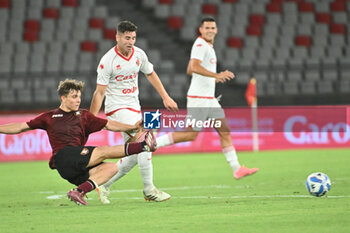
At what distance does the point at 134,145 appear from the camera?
7488mm

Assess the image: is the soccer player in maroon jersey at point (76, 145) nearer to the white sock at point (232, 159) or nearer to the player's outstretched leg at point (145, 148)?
the player's outstretched leg at point (145, 148)


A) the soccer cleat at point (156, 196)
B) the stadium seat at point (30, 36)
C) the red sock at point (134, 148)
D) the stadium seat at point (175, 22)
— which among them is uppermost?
the stadium seat at point (175, 22)

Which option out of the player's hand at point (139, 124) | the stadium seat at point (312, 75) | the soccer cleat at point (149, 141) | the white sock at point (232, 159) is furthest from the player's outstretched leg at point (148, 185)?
the stadium seat at point (312, 75)

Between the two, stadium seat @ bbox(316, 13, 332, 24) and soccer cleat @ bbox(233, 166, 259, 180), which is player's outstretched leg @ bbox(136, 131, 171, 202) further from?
stadium seat @ bbox(316, 13, 332, 24)

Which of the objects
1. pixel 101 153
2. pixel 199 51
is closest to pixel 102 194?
pixel 101 153

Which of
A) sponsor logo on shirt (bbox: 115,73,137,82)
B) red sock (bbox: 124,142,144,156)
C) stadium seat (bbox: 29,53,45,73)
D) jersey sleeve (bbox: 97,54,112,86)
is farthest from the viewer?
stadium seat (bbox: 29,53,45,73)

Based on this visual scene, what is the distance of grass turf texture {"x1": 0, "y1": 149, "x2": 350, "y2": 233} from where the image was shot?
5.94 metres

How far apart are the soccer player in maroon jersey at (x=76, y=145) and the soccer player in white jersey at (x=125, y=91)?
33cm

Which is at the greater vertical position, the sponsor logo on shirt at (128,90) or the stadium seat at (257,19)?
the stadium seat at (257,19)

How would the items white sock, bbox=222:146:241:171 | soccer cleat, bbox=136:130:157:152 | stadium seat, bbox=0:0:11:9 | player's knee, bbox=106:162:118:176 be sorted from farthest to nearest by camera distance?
stadium seat, bbox=0:0:11:9 < white sock, bbox=222:146:241:171 < player's knee, bbox=106:162:118:176 < soccer cleat, bbox=136:130:157:152

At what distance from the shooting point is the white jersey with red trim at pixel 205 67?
10.0m

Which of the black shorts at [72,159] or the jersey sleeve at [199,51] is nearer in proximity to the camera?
the black shorts at [72,159]

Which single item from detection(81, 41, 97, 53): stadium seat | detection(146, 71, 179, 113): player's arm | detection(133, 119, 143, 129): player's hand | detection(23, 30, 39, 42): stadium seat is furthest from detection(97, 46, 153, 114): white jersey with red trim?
detection(23, 30, 39, 42): stadium seat

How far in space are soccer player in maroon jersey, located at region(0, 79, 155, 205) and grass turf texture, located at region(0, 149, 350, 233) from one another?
34 cm
